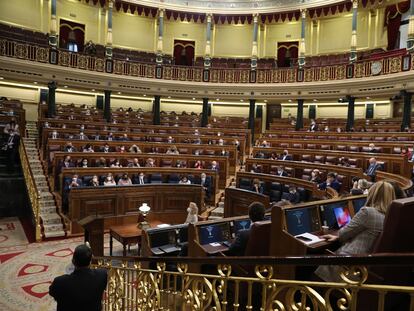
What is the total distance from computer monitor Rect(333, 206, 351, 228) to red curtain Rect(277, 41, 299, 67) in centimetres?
1656

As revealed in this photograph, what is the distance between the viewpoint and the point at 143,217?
23.1ft

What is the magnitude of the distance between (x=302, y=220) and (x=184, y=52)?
18.3 m

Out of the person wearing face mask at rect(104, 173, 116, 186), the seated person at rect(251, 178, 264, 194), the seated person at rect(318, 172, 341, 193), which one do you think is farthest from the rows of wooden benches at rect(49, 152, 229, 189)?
the seated person at rect(318, 172, 341, 193)

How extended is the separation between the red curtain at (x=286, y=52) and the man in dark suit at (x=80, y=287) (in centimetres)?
1879

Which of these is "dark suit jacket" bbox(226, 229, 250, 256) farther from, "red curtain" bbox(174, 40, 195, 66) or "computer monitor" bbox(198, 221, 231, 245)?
"red curtain" bbox(174, 40, 195, 66)

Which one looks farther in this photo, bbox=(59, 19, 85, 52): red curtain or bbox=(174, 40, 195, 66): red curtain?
bbox=(174, 40, 195, 66): red curtain

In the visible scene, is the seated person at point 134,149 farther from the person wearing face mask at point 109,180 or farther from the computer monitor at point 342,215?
the computer monitor at point 342,215

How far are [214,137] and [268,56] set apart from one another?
9.00 m

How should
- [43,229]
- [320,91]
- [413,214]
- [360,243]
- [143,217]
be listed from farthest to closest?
[320,91] → [43,229] → [143,217] → [360,243] → [413,214]

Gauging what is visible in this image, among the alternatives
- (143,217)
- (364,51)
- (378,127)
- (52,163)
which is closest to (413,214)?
(143,217)

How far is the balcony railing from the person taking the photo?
1292 centimetres

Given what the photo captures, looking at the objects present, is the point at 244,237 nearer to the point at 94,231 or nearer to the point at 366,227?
the point at 366,227

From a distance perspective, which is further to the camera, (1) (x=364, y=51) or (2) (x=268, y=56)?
(2) (x=268, y=56)

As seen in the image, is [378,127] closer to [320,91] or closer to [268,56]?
[320,91]
